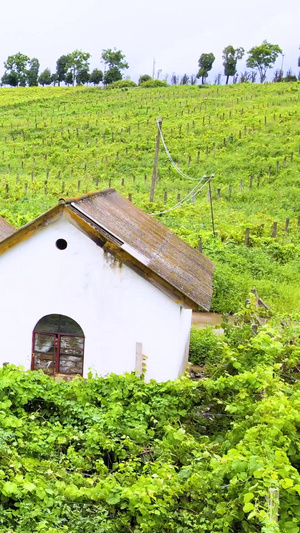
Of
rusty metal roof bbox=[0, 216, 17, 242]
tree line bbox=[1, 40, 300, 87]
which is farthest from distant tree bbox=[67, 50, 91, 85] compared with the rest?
rusty metal roof bbox=[0, 216, 17, 242]

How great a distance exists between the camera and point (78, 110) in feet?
183

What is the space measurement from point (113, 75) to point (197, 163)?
190 feet

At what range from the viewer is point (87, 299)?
10266 mm

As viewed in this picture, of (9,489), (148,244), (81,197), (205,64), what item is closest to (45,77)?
(205,64)

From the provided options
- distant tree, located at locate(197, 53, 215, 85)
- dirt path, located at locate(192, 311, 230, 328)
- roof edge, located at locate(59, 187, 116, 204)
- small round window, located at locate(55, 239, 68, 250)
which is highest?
distant tree, located at locate(197, 53, 215, 85)

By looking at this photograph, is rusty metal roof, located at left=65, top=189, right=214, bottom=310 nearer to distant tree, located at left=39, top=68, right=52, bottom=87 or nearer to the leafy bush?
the leafy bush

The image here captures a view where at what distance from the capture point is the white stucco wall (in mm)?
10023

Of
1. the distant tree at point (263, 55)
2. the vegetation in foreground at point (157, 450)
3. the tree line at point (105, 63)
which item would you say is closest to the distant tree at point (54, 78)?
the tree line at point (105, 63)

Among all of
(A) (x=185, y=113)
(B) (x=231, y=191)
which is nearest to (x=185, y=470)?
(B) (x=231, y=191)

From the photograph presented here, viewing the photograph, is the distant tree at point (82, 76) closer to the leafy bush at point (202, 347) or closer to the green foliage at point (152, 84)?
the green foliage at point (152, 84)

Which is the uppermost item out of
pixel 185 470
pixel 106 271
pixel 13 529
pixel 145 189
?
pixel 145 189

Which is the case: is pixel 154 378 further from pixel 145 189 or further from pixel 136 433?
pixel 145 189

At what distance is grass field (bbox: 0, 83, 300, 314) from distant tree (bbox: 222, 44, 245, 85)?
30950 mm

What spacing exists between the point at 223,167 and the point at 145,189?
6.13 meters
